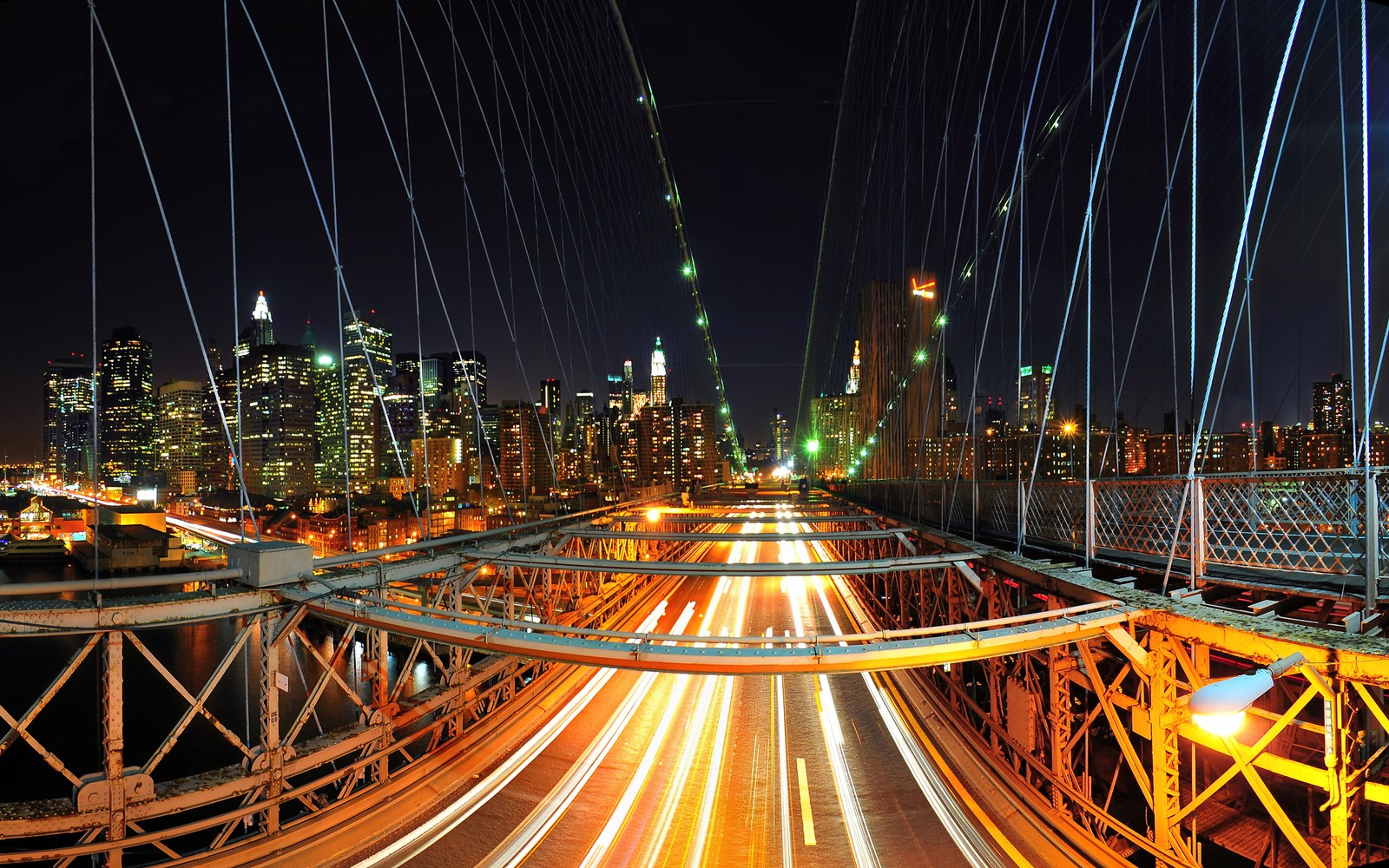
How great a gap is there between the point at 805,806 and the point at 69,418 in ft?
150

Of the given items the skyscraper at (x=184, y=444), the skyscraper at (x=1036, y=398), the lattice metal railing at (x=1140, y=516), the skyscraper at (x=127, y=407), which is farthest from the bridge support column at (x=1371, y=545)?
the skyscraper at (x=184, y=444)

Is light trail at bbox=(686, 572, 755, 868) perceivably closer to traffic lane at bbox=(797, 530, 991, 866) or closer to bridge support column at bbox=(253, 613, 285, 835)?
traffic lane at bbox=(797, 530, 991, 866)

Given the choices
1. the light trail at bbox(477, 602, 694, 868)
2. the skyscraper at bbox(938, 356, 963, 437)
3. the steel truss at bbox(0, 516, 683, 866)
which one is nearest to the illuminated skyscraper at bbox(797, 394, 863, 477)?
the skyscraper at bbox(938, 356, 963, 437)

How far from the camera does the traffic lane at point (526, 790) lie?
6.55 m

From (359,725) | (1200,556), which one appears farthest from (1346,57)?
(359,725)

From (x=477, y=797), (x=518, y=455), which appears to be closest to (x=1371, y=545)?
(x=477, y=797)

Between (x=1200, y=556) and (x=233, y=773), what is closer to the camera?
(x=233, y=773)

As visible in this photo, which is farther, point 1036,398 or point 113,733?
point 1036,398

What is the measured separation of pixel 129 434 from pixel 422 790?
61.9 meters

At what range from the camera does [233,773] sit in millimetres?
5703

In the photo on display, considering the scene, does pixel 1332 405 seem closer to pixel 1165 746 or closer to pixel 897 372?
pixel 1165 746

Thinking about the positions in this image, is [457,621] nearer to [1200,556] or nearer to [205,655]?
[1200,556]

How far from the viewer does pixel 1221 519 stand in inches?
281

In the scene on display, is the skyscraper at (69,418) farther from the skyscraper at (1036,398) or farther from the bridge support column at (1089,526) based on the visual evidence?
the skyscraper at (1036,398)
